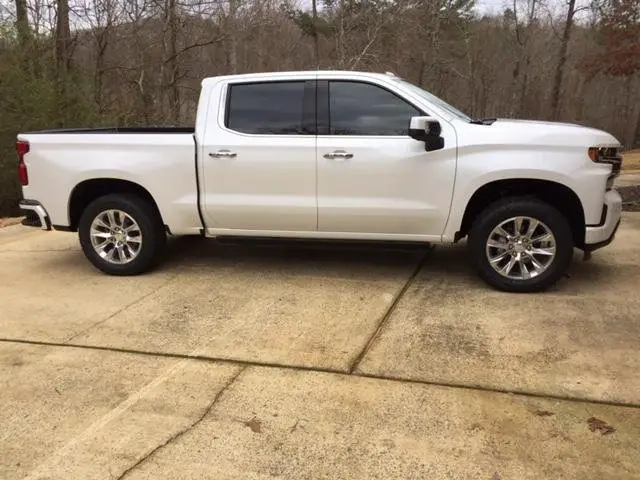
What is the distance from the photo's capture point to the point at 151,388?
151 inches

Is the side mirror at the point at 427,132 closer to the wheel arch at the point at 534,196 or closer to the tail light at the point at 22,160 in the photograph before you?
the wheel arch at the point at 534,196

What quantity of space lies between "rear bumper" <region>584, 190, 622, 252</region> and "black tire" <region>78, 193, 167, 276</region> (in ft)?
12.8

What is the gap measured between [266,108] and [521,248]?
2.60 metres

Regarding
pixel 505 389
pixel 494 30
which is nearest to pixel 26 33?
pixel 505 389

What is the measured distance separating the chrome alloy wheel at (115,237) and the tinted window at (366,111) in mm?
2248

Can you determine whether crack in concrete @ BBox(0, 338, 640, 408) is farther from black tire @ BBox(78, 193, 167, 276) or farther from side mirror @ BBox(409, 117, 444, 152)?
side mirror @ BBox(409, 117, 444, 152)

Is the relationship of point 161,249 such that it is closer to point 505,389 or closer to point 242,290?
point 242,290

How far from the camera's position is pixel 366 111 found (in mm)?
5527

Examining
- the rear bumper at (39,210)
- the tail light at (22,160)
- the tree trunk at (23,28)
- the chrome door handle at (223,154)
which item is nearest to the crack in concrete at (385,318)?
the chrome door handle at (223,154)

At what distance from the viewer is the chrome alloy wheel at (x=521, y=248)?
5262 millimetres

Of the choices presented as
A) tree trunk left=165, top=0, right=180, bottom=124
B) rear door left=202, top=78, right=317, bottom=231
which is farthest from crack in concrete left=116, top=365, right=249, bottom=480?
tree trunk left=165, top=0, right=180, bottom=124

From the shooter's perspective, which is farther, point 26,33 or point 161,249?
point 26,33

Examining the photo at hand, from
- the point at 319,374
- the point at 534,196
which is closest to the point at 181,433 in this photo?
the point at 319,374

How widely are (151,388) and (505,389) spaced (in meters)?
2.14
